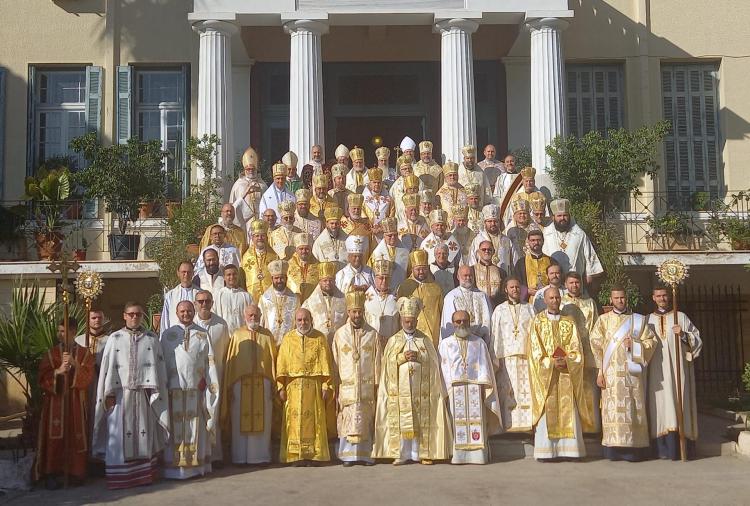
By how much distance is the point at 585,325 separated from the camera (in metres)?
11.2

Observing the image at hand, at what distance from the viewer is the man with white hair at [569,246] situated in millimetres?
13211

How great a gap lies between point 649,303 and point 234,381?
9.68 m

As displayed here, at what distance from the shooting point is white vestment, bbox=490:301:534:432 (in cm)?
1109

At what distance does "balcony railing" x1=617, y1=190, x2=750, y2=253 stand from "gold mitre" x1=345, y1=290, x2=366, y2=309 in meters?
7.47

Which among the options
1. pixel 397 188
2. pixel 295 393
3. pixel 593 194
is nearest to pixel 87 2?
pixel 397 188

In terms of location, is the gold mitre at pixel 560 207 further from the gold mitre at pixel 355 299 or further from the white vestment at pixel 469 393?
the gold mitre at pixel 355 299

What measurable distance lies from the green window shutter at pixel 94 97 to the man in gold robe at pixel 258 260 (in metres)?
8.11

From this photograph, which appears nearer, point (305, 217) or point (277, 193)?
point (305, 217)

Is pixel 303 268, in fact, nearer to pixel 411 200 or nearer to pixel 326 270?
pixel 326 270

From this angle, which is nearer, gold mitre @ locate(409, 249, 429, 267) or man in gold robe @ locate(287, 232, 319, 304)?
gold mitre @ locate(409, 249, 429, 267)

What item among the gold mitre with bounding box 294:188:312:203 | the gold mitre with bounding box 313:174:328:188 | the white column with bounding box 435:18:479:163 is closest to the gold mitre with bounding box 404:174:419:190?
the gold mitre with bounding box 313:174:328:188

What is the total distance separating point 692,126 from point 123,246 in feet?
37.8

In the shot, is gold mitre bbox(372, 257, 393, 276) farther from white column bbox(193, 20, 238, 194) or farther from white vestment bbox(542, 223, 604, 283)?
white column bbox(193, 20, 238, 194)

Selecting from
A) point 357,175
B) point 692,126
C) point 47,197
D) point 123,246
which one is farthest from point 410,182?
point 692,126
